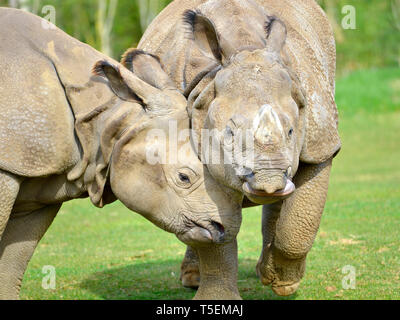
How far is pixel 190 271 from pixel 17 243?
2.12 m

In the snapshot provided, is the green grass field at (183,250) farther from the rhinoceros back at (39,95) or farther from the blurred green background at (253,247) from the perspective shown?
the rhinoceros back at (39,95)

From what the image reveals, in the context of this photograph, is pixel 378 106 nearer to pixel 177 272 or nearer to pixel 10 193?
pixel 177 272

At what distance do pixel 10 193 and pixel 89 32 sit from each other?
1643 inches

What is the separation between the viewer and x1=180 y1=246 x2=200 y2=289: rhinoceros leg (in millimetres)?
8180

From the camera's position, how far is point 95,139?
5895 millimetres

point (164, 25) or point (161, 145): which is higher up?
point (164, 25)

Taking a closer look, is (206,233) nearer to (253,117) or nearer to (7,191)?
(253,117)

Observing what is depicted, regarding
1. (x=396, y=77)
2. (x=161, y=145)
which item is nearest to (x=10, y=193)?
(x=161, y=145)

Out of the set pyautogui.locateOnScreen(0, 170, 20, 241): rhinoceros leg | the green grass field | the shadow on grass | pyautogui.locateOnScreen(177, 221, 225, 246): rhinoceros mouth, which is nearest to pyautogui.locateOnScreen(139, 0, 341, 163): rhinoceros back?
pyautogui.locateOnScreen(177, 221, 225, 246): rhinoceros mouth

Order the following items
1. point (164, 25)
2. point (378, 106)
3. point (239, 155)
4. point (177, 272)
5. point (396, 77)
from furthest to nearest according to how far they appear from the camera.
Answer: point (396, 77)
point (378, 106)
point (177, 272)
point (164, 25)
point (239, 155)

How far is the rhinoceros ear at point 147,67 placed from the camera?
587 cm

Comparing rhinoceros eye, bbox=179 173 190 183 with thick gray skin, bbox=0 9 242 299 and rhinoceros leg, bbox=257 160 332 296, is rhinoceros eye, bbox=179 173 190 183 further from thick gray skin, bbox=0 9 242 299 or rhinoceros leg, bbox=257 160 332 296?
rhinoceros leg, bbox=257 160 332 296

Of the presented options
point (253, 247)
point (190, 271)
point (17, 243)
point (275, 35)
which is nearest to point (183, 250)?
point (253, 247)
